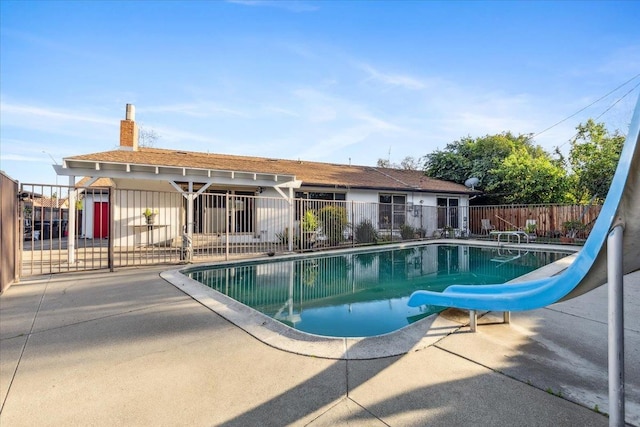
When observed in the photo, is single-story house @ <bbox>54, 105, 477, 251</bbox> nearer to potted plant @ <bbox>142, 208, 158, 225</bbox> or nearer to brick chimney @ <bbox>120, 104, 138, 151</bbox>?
brick chimney @ <bbox>120, 104, 138, 151</bbox>

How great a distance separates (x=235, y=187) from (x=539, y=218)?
16.3 metres

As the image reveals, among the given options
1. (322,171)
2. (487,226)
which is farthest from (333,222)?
(487,226)

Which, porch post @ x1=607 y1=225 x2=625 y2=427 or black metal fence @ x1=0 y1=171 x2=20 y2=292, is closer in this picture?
porch post @ x1=607 y1=225 x2=625 y2=427

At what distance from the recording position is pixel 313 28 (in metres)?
10.0

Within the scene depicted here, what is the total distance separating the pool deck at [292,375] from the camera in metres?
1.97

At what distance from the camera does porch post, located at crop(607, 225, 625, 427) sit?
148 centimetres

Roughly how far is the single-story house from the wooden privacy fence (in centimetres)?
108

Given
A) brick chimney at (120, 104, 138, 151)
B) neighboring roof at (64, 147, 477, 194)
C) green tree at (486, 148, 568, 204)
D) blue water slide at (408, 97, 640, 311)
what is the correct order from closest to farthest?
blue water slide at (408, 97, 640, 311)
brick chimney at (120, 104, 138, 151)
neighboring roof at (64, 147, 477, 194)
green tree at (486, 148, 568, 204)

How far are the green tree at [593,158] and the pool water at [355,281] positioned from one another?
360 inches

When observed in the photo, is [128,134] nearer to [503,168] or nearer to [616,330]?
[616,330]

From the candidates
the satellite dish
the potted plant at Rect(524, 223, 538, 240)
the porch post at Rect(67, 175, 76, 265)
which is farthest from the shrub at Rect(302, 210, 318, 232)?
the satellite dish

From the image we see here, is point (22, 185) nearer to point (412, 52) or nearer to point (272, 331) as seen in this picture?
point (272, 331)

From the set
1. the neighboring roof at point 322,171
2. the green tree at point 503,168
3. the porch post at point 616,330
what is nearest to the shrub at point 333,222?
the neighboring roof at point 322,171

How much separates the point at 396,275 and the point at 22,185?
28.7 feet
